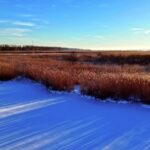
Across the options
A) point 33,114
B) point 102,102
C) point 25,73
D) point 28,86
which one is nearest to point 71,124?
point 33,114

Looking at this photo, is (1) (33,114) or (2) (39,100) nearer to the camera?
(1) (33,114)

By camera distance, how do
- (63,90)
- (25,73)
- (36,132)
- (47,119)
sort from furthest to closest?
(25,73), (63,90), (47,119), (36,132)

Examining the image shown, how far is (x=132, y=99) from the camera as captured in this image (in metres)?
9.27

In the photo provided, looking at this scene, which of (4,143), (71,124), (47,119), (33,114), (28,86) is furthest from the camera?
(28,86)

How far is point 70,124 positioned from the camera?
6.89m

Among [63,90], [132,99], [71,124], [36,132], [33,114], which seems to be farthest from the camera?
[63,90]

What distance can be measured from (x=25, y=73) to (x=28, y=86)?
8.46 ft

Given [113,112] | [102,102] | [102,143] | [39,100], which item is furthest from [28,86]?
[102,143]

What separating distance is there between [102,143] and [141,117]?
211 centimetres

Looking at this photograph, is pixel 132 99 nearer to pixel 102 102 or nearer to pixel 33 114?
pixel 102 102

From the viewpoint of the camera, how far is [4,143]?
5617 millimetres

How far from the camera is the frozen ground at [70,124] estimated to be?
5.58 metres

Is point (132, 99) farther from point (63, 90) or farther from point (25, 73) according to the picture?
point (25, 73)

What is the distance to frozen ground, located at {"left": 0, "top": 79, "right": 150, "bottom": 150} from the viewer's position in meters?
5.58
